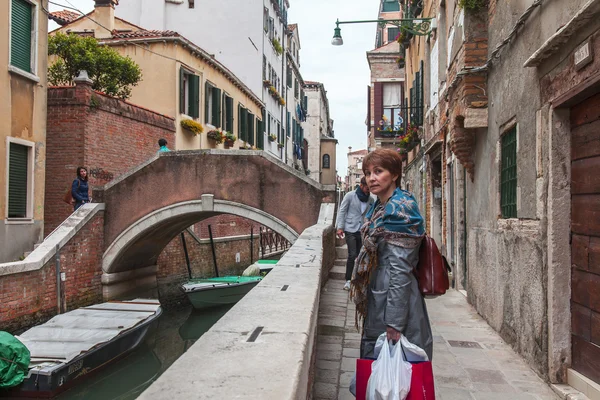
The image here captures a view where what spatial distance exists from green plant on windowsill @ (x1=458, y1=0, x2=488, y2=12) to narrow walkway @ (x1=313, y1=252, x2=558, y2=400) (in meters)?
3.45

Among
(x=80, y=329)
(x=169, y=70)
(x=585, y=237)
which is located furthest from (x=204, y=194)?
(x=585, y=237)

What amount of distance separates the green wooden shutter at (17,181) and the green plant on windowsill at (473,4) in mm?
8168

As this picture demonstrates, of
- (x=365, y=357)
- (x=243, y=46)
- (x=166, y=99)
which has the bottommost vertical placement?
(x=365, y=357)

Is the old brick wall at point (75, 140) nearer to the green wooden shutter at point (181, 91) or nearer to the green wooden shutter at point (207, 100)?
the green wooden shutter at point (181, 91)

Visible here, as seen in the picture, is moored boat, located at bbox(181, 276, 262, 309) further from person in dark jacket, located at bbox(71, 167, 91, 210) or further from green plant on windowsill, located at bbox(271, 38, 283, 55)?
green plant on windowsill, located at bbox(271, 38, 283, 55)

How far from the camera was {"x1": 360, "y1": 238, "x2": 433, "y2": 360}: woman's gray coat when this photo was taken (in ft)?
8.00

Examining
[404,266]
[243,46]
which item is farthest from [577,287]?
[243,46]

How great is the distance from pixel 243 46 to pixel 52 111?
12659mm

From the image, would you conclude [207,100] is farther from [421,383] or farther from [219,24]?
[421,383]

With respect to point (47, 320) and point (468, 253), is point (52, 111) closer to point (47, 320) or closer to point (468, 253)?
point (47, 320)

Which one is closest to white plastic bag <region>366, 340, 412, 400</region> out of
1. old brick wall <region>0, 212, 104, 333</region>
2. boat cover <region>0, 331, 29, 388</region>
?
boat cover <region>0, 331, 29, 388</region>

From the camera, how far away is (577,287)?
12.2 feet

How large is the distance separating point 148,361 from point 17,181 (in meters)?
4.24

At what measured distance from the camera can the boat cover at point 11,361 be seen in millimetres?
7086
